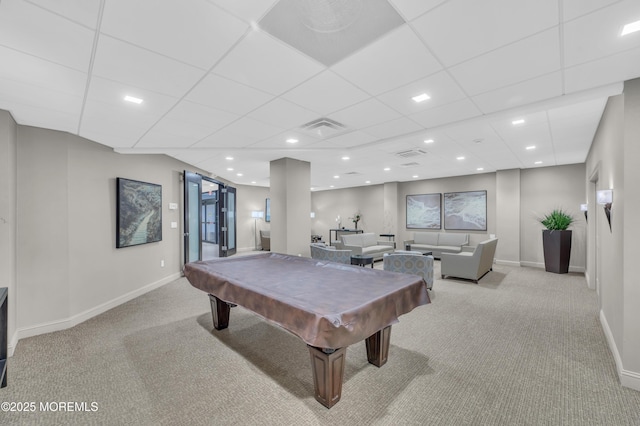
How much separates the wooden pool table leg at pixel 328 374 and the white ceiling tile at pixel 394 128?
279 centimetres

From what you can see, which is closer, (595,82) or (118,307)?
(595,82)

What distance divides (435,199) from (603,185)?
601cm

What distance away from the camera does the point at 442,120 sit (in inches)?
135

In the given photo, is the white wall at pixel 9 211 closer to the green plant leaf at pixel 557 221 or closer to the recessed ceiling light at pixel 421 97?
the recessed ceiling light at pixel 421 97

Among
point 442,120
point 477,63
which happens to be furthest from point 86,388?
point 442,120

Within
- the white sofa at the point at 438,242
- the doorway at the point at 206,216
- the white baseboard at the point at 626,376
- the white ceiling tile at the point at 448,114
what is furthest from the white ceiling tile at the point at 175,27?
the white sofa at the point at 438,242

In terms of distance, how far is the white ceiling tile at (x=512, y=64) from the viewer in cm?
190

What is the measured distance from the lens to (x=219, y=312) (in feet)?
11.1

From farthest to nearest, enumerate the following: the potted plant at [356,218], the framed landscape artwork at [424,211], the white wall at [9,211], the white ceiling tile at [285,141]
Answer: the potted plant at [356,218], the framed landscape artwork at [424,211], the white ceiling tile at [285,141], the white wall at [9,211]

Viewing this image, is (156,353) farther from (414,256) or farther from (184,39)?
(414,256)

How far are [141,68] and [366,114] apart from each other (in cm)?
225

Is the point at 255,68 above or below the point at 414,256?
above

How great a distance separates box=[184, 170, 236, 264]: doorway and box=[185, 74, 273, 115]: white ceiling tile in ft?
12.3

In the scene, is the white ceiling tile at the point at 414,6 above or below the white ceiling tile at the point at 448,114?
above
